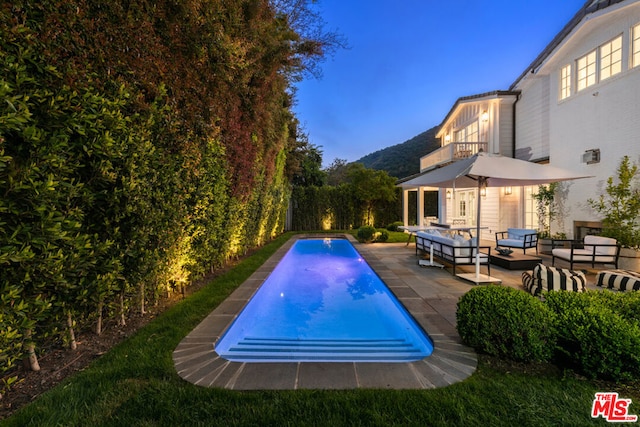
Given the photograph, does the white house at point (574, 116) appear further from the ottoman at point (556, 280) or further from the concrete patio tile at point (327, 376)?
the concrete patio tile at point (327, 376)

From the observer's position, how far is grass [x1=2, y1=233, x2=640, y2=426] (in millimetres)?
2096

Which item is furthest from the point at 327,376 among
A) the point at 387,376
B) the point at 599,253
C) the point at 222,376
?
the point at 599,253

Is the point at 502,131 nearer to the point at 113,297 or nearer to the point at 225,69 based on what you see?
the point at 225,69

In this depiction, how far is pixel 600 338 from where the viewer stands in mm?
2566

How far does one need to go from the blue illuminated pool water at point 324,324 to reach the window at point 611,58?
8.96 m

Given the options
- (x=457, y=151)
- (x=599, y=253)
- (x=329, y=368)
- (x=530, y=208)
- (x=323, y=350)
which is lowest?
(x=323, y=350)

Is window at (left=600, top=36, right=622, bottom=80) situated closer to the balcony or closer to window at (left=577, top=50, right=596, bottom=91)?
window at (left=577, top=50, right=596, bottom=91)

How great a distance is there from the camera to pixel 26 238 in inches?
83.7

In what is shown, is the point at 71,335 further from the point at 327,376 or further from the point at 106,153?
the point at 327,376

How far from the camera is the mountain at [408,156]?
1436 inches

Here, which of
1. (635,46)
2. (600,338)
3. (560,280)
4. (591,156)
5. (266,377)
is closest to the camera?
(600,338)

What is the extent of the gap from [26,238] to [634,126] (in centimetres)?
1186

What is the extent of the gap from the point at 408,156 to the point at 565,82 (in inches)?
1215

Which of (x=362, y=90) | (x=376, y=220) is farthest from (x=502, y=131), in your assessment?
(x=362, y=90)
